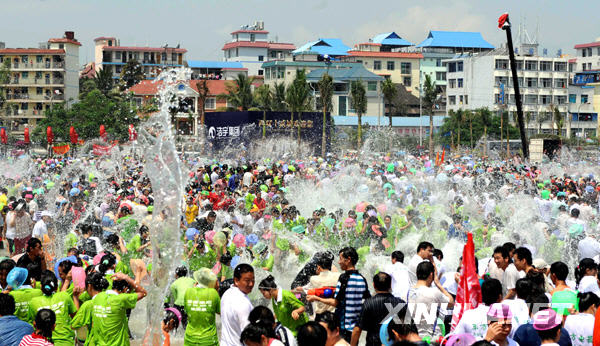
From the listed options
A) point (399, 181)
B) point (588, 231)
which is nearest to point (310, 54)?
point (399, 181)

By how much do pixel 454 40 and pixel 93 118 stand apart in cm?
6124

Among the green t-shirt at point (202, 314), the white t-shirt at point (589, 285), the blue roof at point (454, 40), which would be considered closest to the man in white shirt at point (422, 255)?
the white t-shirt at point (589, 285)

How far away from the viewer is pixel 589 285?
779cm

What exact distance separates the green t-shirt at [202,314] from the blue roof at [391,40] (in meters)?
103

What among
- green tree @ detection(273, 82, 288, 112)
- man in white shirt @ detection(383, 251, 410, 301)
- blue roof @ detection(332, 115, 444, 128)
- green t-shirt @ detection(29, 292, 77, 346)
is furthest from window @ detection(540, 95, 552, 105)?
green t-shirt @ detection(29, 292, 77, 346)

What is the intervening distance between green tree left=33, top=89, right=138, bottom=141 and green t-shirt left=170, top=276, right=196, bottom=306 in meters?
52.1

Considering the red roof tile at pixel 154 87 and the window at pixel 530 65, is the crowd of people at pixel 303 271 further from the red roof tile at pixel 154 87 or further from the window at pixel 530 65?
the red roof tile at pixel 154 87

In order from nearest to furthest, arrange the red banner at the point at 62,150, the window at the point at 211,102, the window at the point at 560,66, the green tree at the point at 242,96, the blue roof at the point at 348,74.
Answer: the red banner at the point at 62,150, the green tree at the point at 242,96, the window at the point at 560,66, the blue roof at the point at 348,74, the window at the point at 211,102

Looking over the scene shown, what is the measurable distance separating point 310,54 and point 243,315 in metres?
91.6

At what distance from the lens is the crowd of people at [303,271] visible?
20.8ft

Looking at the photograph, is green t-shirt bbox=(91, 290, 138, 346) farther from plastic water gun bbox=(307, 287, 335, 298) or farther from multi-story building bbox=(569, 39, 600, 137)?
multi-story building bbox=(569, 39, 600, 137)

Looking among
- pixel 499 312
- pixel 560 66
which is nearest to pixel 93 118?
pixel 560 66

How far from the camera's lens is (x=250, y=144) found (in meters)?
47.8

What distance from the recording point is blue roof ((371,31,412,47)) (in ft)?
357
